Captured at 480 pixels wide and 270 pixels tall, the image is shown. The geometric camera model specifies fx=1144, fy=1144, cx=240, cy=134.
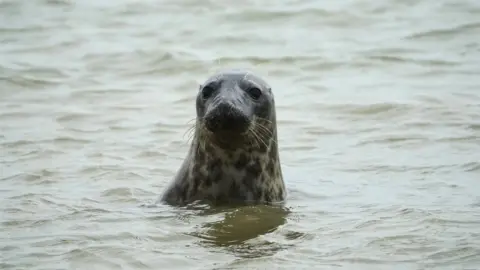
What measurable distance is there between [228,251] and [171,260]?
360 mm

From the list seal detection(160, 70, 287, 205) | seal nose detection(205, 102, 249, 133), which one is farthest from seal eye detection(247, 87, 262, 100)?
seal nose detection(205, 102, 249, 133)

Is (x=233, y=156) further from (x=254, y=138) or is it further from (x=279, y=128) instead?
(x=279, y=128)

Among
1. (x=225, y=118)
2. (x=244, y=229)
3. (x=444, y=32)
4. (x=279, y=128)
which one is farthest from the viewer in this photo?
(x=444, y=32)

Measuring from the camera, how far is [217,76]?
7789 mm

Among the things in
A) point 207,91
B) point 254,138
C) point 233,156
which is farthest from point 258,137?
A: point 207,91

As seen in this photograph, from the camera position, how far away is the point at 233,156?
7727 mm

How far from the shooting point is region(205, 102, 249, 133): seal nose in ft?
23.9

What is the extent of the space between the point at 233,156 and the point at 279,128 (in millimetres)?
3261

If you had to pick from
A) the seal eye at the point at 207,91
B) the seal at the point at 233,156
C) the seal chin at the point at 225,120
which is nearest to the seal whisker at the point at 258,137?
the seal at the point at 233,156

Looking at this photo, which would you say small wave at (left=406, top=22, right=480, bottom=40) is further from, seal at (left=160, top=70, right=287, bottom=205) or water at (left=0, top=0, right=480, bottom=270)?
seal at (left=160, top=70, right=287, bottom=205)

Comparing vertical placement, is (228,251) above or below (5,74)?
below

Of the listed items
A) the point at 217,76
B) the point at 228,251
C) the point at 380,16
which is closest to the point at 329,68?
the point at 380,16

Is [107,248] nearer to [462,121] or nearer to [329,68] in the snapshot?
[462,121]

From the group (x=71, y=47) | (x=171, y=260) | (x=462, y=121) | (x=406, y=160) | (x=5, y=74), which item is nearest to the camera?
(x=171, y=260)
